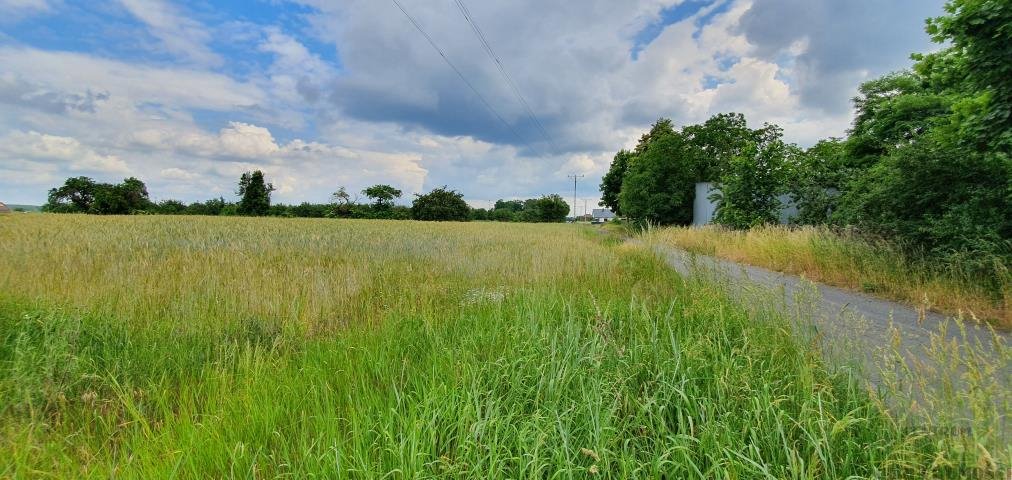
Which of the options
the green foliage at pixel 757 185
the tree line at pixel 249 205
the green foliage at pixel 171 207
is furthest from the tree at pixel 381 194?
the green foliage at pixel 757 185

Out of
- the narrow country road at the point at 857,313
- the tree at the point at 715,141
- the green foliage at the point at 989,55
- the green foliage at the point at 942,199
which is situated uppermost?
the tree at the point at 715,141

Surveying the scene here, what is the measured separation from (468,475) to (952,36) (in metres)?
8.97

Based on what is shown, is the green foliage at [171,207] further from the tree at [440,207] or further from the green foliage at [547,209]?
the green foliage at [547,209]

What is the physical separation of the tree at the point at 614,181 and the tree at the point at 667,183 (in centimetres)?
2468

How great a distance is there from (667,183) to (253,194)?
54501 millimetres

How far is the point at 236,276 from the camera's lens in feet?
19.0

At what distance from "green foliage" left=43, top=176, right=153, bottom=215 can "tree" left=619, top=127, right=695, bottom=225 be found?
66386 millimetres

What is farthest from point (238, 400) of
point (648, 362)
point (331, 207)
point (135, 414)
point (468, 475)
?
point (331, 207)

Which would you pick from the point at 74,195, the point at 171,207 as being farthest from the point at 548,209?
the point at 74,195

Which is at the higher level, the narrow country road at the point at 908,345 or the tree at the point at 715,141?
the tree at the point at 715,141

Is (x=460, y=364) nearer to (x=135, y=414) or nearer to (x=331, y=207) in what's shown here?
(x=135, y=414)

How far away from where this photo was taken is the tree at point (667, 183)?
26.3 metres

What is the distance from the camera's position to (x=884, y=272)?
6582 mm

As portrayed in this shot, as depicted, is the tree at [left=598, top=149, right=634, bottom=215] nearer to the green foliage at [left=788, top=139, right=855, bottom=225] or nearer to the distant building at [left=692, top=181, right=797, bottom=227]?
the distant building at [left=692, top=181, right=797, bottom=227]
